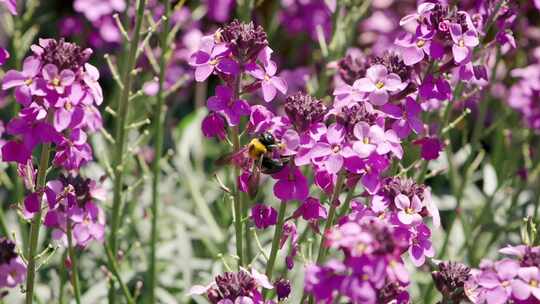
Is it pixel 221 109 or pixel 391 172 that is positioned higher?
pixel 221 109

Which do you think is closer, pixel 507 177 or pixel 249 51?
pixel 249 51

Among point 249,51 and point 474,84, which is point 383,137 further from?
point 474,84

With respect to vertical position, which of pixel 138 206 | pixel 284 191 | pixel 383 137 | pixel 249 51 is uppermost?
pixel 249 51

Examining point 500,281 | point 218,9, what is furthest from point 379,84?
point 218,9

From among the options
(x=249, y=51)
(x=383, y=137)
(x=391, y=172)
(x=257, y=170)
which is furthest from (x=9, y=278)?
(x=391, y=172)

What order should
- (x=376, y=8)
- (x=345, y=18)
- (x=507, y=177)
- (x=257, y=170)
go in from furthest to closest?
(x=376, y=8), (x=345, y=18), (x=507, y=177), (x=257, y=170)

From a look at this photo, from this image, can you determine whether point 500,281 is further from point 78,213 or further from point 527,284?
point 78,213

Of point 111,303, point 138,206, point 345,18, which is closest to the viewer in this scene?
point 111,303

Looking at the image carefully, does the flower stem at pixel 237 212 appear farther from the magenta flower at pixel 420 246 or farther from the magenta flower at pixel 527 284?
the magenta flower at pixel 527 284
